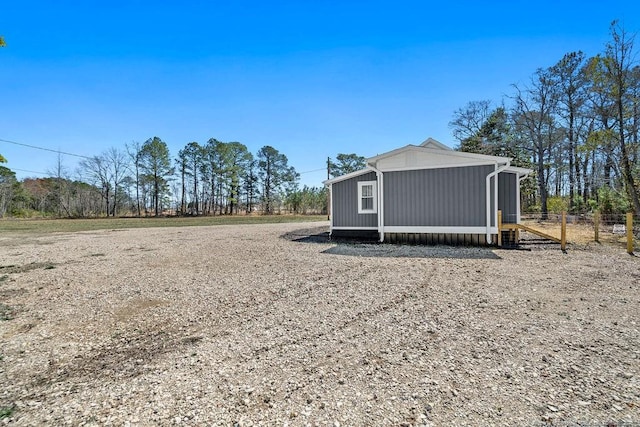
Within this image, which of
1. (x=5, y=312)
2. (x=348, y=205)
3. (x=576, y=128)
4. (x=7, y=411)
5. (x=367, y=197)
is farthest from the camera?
(x=576, y=128)

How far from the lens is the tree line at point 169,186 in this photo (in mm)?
37344

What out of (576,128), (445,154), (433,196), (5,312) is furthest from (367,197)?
(576,128)

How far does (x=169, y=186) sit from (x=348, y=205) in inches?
1410

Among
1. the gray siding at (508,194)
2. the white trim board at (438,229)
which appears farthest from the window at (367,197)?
the gray siding at (508,194)

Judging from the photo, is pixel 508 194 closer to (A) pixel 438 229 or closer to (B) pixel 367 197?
(A) pixel 438 229

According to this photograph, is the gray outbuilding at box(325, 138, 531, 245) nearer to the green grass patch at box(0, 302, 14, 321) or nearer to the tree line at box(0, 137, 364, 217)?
the green grass patch at box(0, 302, 14, 321)

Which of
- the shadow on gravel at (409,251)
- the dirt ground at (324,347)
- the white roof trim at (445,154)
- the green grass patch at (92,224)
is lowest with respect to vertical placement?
the dirt ground at (324,347)

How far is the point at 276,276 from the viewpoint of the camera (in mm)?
5766

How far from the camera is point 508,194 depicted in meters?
10.3

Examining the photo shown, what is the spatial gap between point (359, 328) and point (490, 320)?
155 centimetres

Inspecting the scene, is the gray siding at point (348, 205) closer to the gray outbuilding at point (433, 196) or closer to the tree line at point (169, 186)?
the gray outbuilding at point (433, 196)

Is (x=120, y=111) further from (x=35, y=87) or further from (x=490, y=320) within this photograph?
(x=490, y=320)

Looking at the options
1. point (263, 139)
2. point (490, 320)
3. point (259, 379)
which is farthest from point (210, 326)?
point (263, 139)

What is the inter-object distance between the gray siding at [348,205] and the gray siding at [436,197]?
841mm
